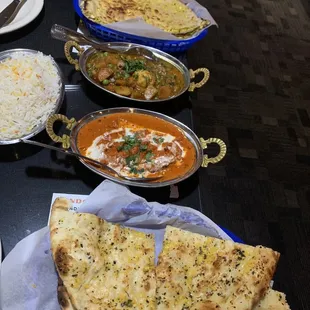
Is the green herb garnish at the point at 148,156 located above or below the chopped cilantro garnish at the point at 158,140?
below

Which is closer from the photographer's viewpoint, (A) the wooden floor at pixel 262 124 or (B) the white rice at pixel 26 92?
(B) the white rice at pixel 26 92

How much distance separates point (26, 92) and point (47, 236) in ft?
3.12

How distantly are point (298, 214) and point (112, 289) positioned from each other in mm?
2108

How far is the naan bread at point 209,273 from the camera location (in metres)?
1.67

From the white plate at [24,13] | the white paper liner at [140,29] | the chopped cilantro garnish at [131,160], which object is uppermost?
the white paper liner at [140,29]

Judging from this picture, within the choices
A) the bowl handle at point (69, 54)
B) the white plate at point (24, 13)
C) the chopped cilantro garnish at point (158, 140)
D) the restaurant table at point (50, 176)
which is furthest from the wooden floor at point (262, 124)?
the white plate at point (24, 13)

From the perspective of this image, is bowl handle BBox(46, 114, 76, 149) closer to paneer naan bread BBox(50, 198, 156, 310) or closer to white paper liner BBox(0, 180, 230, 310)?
white paper liner BBox(0, 180, 230, 310)

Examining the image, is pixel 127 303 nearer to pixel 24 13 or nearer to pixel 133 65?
pixel 133 65

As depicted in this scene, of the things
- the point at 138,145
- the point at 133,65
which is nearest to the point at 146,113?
the point at 138,145

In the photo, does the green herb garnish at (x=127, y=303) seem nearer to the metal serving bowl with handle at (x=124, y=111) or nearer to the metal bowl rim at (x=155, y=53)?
the metal serving bowl with handle at (x=124, y=111)

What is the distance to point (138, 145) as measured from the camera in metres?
2.22

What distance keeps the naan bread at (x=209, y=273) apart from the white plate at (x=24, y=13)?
5.99 ft

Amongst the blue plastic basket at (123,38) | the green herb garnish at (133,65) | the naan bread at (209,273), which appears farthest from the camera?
the blue plastic basket at (123,38)

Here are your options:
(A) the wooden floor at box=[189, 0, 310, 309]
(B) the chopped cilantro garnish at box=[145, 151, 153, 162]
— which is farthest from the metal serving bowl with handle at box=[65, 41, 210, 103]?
(A) the wooden floor at box=[189, 0, 310, 309]
